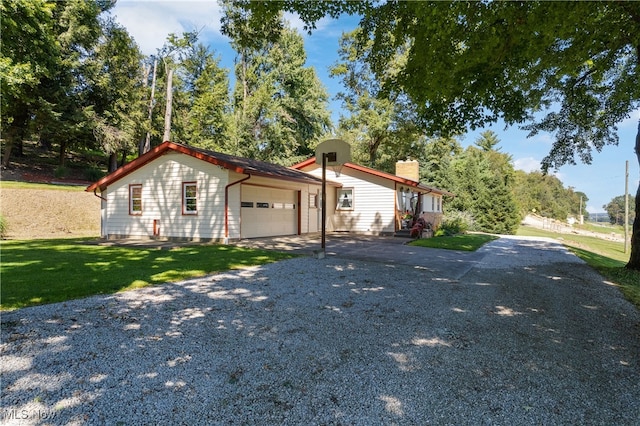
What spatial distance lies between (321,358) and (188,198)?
11645 millimetres

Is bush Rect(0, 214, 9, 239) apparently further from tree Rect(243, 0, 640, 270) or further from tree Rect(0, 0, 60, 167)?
tree Rect(243, 0, 640, 270)

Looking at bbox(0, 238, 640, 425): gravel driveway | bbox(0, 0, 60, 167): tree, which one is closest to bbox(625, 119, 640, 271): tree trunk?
bbox(0, 238, 640, 425): gravel driveway

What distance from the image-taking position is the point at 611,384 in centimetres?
285

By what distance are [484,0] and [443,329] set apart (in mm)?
5276

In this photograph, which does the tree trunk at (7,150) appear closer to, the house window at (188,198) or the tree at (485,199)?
the house window at (188,198)

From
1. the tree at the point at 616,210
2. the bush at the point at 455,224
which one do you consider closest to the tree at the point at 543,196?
the tree at the point at 616,210

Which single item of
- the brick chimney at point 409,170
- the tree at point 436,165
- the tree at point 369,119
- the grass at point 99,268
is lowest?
the grass at point 99,268

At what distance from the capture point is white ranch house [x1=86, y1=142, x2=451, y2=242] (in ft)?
41.6

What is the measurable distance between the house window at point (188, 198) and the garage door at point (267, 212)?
80.9 inches

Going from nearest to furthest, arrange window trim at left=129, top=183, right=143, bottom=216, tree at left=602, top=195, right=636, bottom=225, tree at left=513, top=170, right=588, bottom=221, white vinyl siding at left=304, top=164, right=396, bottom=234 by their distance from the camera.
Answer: window trim at left=129, top=183, right=143, bottom=216, white vinyl siding at left=304, top=164, right=396, bottom=234, tree at left=513, top=170, right=588, bottom=221, tree at left=602, top=195, right=636, bottom=225

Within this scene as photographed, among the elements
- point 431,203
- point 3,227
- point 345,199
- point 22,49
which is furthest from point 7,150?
point 431,203

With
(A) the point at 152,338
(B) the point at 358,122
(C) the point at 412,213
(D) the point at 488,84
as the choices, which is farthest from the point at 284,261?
(B) the point at 358,122

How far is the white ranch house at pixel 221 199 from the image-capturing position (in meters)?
12.7

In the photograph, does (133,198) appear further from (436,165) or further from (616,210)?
(616,210)
